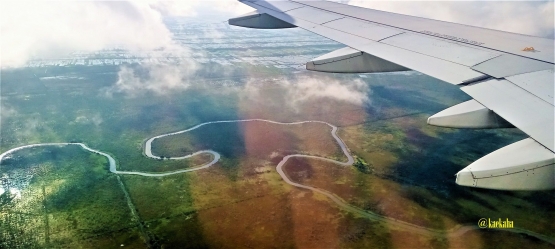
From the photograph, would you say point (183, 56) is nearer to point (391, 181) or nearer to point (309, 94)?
point (309, 94)

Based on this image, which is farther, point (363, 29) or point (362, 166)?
point (362, 166)

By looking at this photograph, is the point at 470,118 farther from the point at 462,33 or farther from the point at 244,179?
the point at 244,179

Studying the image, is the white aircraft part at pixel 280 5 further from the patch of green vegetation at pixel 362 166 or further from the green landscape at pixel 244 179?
the patch of green vegetation at pixel 362 166

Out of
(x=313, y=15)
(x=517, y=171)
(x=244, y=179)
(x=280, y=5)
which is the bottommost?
(x=244, y=179)

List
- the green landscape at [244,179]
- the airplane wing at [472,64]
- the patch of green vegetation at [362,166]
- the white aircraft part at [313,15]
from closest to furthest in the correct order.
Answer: the airplane wing at [472,64] → the white aircraft part at [313,15] → the green landscape at [244,179] → the patch of green vegetation at [362,166]

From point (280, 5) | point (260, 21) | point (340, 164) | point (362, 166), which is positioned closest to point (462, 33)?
point (260, 21)

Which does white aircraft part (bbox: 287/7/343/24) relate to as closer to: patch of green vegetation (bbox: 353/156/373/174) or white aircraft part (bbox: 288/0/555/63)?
white aircraft part (bbox: 288/0/555/63)

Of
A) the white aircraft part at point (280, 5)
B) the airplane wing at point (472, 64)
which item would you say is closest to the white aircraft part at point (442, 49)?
the airplane wing at point (472, 64)
